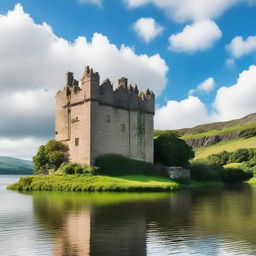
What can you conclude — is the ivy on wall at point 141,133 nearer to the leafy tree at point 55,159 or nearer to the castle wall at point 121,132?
the castle wall at point 121,132

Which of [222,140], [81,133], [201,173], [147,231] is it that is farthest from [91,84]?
[222,140]

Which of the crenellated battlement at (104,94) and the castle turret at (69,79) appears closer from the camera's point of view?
the crenellated battlement at (104,94)

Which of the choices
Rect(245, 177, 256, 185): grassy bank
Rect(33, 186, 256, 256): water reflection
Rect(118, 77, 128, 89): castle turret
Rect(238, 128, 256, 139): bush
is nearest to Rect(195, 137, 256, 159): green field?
Rect(238, 128, 256, 139): bush

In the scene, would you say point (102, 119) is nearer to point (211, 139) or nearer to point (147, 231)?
point (147, 231)

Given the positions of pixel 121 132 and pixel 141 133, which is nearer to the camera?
pixel 121 132

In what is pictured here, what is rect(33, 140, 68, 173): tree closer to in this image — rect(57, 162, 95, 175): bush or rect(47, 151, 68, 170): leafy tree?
rect(47, 151, 68, 170): leafy tree

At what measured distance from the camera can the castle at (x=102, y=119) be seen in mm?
55156

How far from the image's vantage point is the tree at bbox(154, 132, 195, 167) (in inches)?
2472

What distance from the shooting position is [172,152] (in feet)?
206

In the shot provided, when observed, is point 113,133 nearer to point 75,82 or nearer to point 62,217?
point 75,82

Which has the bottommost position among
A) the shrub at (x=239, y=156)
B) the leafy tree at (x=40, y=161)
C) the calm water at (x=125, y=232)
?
the calm water at (x=125, y=232)

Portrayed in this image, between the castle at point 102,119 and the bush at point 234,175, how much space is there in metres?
25.2

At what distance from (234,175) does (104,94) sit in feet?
129

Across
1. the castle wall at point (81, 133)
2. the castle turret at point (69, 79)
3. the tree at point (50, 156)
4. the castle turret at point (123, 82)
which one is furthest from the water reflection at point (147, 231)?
the castle turret at point (69, 79)
